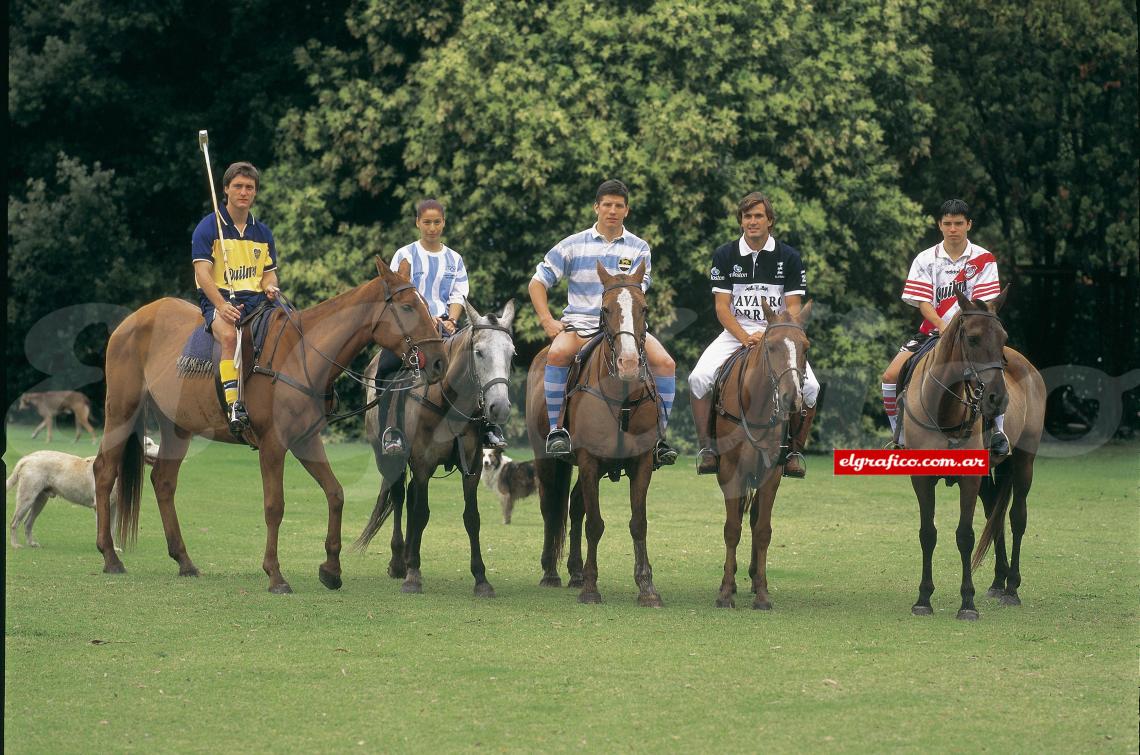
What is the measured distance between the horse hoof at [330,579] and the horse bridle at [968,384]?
14.9 ft

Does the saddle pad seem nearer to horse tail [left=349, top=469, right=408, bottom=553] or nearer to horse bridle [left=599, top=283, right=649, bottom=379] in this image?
horse tail [left=349, top=469, right=408, bottom=553]

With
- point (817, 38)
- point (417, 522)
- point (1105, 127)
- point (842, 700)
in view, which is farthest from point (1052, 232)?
point (842, 700)

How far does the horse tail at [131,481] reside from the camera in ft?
42.0

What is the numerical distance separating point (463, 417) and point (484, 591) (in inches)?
51.8

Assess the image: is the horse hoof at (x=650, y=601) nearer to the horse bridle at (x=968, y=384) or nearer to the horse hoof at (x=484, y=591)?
the horse hoof at (x=484, y=591)

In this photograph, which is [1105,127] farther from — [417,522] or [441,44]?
[417,522]

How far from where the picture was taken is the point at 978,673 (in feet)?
28.4

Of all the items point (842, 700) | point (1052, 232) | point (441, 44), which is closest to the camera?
point (842, 700)

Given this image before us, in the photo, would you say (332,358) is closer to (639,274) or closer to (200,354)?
(200,354)

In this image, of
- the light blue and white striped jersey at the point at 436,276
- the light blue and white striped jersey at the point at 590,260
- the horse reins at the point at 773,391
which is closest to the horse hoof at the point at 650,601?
the horse reins at the point at 773,391

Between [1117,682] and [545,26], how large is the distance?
21.0 m

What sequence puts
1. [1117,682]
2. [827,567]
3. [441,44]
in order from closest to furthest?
[1117,682], [827,567], [441,44]

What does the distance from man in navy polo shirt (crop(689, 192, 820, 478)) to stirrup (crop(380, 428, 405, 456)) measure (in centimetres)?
224

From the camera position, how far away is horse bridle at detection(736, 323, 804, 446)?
10.4 meters
